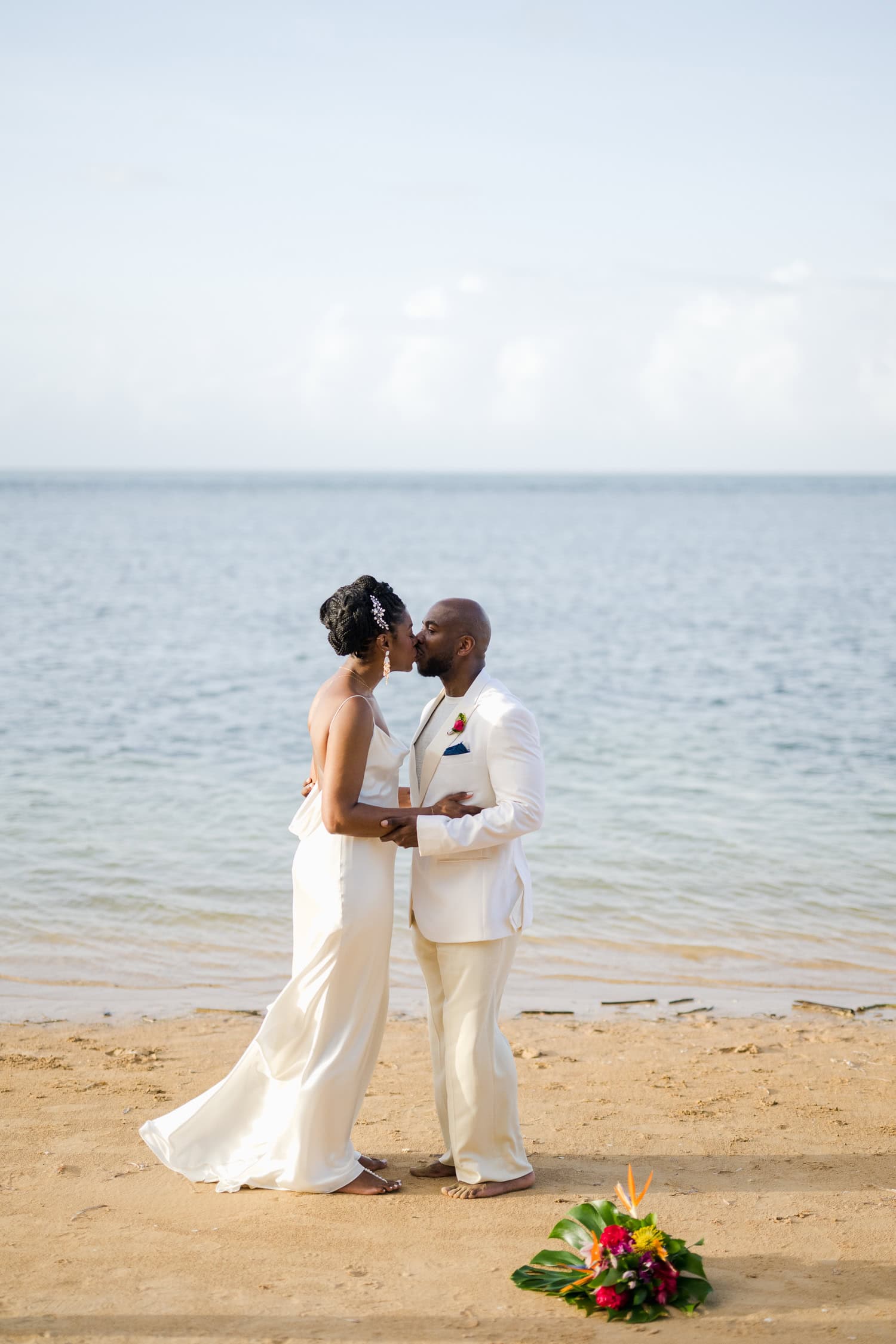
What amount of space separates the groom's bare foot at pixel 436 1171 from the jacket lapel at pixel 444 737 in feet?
4.79

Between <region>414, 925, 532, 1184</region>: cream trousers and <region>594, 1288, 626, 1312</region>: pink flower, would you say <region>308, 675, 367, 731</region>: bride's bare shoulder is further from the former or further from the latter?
<region>594, 1288, 626, 1312</region>: pink flower

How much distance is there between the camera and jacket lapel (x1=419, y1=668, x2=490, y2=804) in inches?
187

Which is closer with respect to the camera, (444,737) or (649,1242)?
(649,1242)

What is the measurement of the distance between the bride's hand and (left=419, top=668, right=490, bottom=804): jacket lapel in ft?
0.55

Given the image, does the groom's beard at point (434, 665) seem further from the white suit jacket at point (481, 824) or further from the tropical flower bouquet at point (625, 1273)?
the tropical flower bouquet at point (625, 1273)

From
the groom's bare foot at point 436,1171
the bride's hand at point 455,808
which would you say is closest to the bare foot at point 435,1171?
the groom's bare foot at point 436,1171

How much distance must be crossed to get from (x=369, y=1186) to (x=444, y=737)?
173 centimetres

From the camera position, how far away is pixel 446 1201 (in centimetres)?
468

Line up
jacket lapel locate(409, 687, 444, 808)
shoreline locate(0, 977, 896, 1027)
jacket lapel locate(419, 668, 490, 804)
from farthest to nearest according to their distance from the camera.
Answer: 1. shoreline locate(0, 977, 896, 1027)
2. jacket lapel locate(409, 687, 444, 808)
3. jacket lapel locate(419, 668, 490, 804)

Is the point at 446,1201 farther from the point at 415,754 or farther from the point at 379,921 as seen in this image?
the point at 415,754

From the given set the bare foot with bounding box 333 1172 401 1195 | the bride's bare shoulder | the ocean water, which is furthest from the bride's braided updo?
the ocean water

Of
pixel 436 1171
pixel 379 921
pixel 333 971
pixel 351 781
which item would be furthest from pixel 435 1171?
pixel 351 781

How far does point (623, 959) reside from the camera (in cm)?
841

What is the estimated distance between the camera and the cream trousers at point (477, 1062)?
15.4ft
